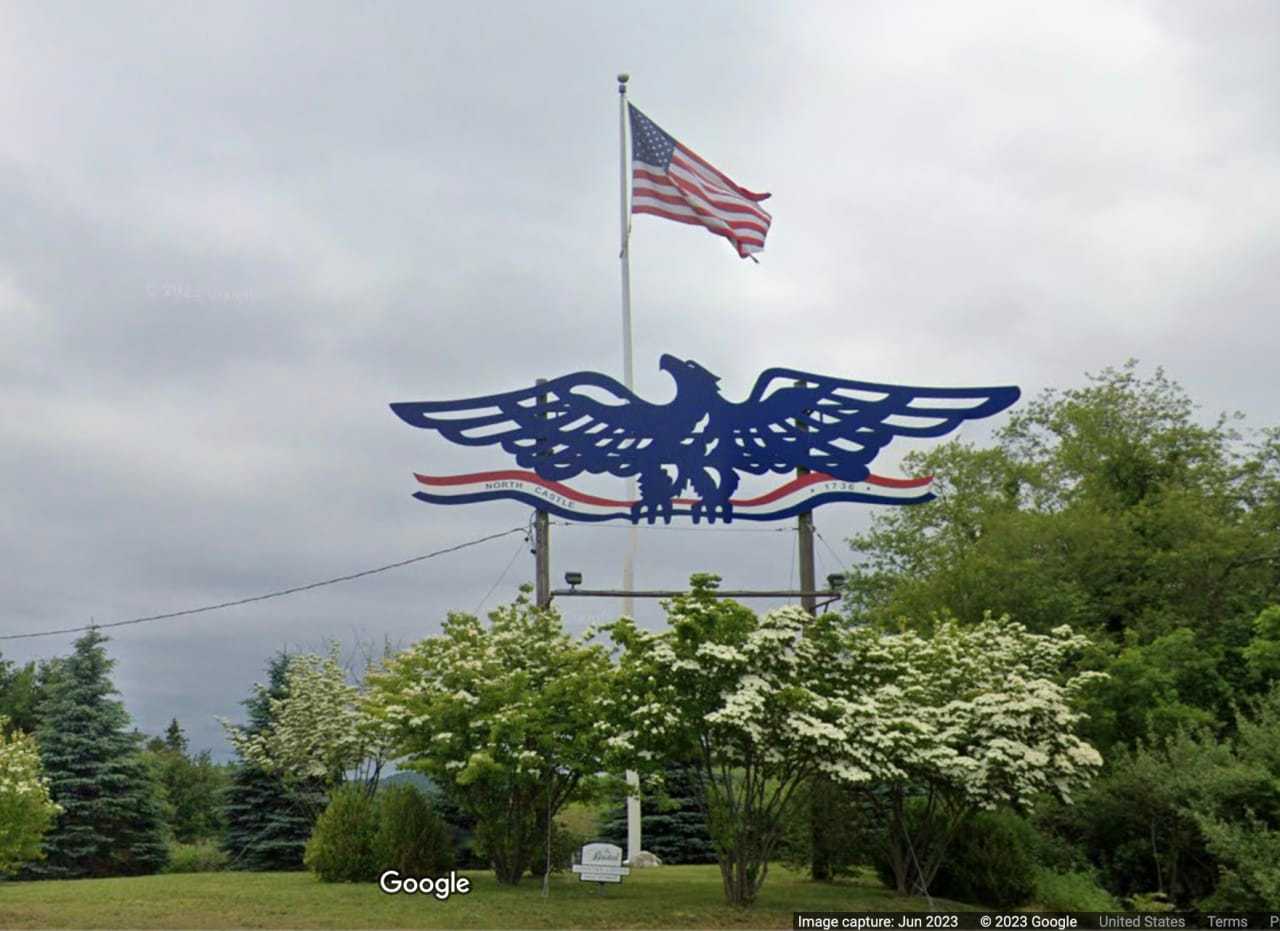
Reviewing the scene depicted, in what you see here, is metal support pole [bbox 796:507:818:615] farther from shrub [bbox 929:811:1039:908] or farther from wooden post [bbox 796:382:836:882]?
shrub [bbox 929:811:1039:908]

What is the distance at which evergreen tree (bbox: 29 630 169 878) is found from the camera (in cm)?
2994

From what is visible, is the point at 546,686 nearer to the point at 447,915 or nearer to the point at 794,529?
the point at 447,915

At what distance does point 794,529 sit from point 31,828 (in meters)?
13.6

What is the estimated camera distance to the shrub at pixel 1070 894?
1969cm

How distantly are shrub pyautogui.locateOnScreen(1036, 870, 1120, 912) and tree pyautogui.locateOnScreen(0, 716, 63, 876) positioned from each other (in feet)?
49.7

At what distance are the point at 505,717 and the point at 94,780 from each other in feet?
54.1

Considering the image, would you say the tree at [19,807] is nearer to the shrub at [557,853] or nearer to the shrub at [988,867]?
the shrub at [557,853]

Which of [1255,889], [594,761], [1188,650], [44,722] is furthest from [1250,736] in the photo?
[44,722]

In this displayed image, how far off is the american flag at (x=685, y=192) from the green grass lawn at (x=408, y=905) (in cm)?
1253

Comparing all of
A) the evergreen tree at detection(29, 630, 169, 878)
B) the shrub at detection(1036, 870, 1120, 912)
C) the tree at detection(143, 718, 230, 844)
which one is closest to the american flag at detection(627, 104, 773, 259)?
the shrub at detection(1036, 870, 1120, 912)

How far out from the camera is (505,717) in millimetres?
18344

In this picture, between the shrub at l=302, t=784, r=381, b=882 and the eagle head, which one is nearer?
the shrub at l=302, t=784, r=381, b=882

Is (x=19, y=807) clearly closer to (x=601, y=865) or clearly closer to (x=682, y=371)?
(x=601, y=865)

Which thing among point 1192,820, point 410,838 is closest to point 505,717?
point 410,838
